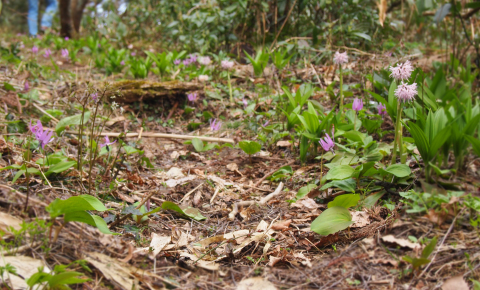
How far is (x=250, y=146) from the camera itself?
2607mm

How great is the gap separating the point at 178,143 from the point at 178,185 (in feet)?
2.97

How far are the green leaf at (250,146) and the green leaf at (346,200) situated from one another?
993 mm

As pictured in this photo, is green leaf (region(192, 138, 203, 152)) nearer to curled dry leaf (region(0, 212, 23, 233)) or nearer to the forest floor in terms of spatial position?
the forest floor

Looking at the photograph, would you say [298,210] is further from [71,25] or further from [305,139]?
[71,25]

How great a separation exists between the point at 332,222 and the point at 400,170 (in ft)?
1.59

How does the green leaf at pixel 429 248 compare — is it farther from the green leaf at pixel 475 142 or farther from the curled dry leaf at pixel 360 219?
the green leaf at pixel 475 142

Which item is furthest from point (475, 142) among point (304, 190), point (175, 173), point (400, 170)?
point (175, 173)

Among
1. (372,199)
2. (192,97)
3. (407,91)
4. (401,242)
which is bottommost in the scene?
(372,199)

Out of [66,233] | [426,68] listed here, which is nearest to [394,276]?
[66,233]

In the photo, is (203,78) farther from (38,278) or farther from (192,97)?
Result: (38,278)

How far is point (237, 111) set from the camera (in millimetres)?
3658

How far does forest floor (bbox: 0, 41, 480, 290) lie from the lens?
1206 millimetres

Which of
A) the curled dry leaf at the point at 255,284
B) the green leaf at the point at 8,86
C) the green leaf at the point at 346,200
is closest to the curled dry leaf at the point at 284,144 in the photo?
the green leaf at the point at 346,200

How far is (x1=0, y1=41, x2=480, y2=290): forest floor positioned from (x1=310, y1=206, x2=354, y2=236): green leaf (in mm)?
96
